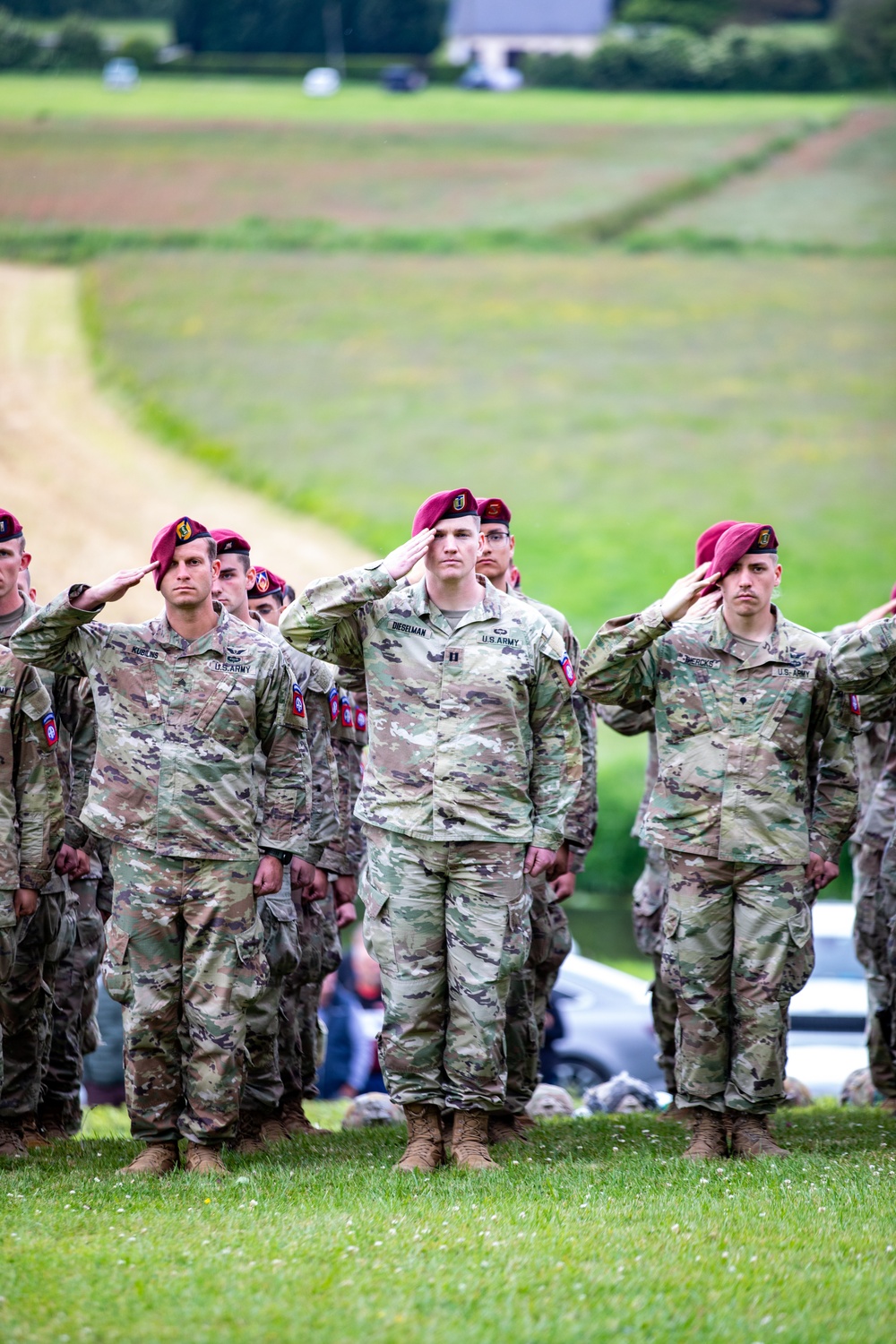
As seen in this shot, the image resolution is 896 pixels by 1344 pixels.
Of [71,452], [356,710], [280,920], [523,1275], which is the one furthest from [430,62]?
[523,1275]

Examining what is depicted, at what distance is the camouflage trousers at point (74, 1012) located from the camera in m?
7.23

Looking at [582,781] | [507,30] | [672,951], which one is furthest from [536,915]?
[507,30]

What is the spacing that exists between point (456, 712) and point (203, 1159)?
196cm

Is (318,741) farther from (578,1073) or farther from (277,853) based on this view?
(578,1073)

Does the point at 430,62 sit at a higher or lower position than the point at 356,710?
higher

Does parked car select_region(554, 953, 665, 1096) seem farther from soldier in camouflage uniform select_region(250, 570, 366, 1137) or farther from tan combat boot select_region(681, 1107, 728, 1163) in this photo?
tan combat boot select_region(681, 1107, 728, 1163)

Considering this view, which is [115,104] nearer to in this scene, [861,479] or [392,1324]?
[861,479]

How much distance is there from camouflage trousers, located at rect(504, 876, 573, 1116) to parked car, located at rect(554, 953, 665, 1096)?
13.3 ft

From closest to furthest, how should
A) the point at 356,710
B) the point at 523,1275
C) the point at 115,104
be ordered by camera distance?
the point at 523,1275, the point at 356,710, the point at 115,104

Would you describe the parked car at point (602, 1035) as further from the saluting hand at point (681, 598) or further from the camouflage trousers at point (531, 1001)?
the saluting hand at point (681, 598)

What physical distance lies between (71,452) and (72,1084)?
11.4 m

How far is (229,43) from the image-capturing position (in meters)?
19.4

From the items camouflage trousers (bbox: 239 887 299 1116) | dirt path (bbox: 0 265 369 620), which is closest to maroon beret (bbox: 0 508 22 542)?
camouflage trousers (bbox: 239 887 299 1116)

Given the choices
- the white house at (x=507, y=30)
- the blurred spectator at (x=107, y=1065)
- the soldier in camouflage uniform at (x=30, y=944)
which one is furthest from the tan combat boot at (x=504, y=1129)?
the white house at (x=507, y=30)
